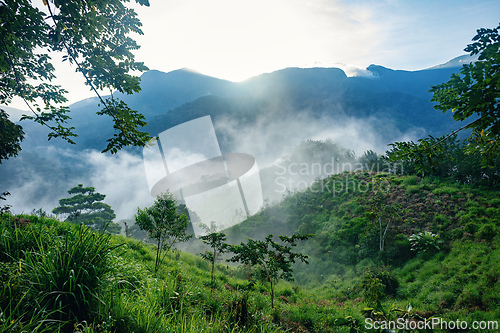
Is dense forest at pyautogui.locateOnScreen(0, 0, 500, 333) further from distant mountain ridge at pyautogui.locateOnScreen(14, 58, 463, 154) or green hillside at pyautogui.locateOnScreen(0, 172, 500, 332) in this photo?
distant mountain ridge at pyautogui.locateOnScreen(14, 58, 463, 154)

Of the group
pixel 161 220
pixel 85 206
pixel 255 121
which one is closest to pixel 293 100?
pixel 255 121

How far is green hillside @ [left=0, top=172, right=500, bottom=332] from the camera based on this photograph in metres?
2.64

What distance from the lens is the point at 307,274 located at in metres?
12.3

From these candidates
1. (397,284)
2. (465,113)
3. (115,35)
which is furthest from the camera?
(397,284)

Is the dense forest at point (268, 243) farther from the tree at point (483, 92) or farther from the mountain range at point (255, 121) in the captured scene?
the mountain range at point (255, 121)

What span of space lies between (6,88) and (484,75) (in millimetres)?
9869

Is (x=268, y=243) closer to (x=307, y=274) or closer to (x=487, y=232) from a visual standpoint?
(x=307, y=274)

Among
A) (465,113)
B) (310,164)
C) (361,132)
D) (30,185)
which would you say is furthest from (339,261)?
(30,185)

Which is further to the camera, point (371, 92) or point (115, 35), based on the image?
point (371, 92)

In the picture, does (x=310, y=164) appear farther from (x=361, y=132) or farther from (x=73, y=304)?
(x=361, y=132)

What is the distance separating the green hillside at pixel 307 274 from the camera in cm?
264

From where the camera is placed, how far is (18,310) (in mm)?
2311

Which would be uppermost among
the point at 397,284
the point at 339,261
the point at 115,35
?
the point at 115,35

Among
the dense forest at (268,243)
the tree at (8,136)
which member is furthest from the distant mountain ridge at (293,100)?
the tree at (8,136)
